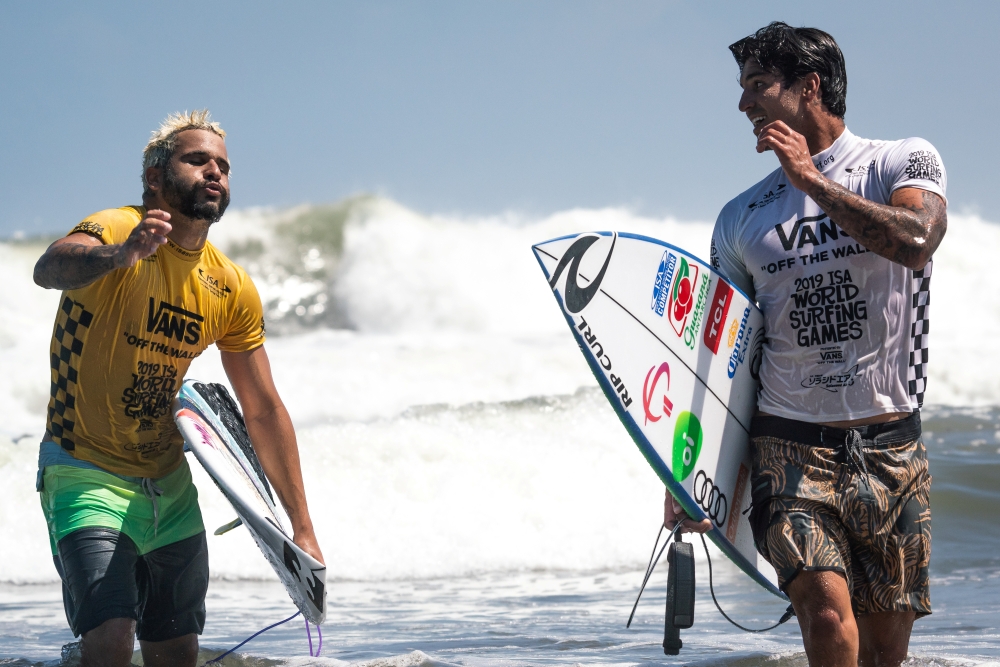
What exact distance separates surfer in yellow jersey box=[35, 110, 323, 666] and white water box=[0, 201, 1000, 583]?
3.57 metres

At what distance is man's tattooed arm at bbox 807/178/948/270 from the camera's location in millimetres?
2396

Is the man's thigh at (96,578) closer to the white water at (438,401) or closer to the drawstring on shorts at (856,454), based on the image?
the drawstring on shorts at (856,454)

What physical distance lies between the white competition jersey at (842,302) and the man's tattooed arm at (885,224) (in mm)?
161

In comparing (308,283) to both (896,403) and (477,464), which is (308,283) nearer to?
(477,464)

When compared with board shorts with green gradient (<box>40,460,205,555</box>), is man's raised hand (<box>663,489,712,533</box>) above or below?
below

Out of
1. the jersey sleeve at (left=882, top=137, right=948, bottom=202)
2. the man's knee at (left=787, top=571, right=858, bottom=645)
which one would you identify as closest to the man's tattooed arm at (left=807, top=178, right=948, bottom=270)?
the jersey sleeve at (left=882, top=137, right=948, bottom=202)

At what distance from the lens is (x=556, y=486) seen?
8.41 metres

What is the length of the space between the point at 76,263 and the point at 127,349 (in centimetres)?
40

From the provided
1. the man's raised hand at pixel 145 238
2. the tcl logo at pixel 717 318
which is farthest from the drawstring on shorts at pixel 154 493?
the tcl logo at pixel 717 318

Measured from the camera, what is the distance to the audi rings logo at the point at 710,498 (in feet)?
9.45

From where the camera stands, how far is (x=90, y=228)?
9.43 ft

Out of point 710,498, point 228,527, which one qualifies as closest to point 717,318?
point 710,498

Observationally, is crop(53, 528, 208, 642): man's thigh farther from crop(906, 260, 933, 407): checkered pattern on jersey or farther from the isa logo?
crop(906, 260, 933, 407): checkered pattern on jersey

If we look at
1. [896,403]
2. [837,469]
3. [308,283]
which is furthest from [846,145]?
[308,283]
